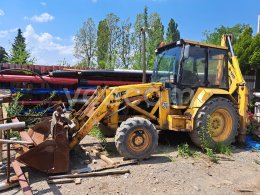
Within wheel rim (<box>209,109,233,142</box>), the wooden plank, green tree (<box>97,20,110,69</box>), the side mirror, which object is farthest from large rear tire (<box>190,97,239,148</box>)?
green tree (<box>97,20,110,69</box>)

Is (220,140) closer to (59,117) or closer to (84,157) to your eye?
(84,157)

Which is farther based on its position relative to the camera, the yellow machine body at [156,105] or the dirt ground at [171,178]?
the yellow machine body at [156,105]

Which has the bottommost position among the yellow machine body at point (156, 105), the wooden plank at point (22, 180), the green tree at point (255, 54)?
the wooden plank at point (22, 180)

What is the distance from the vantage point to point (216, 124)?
6.91 m

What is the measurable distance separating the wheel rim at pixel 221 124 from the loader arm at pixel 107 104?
1394 millimetres

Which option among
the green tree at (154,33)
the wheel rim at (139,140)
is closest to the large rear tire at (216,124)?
the wheel rim at (139,140)

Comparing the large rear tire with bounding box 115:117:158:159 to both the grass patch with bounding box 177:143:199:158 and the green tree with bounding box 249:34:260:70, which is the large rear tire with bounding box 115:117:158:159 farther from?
the green tree with bounding box 249:34:260:70

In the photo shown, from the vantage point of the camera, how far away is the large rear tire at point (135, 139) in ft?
18.7

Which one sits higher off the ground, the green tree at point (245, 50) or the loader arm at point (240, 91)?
the green tree at point (245, 50)

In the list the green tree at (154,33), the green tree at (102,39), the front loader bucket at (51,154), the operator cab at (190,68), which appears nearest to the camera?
the front loader bucket at (51,154)

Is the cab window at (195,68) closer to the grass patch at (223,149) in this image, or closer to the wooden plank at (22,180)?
the grass patch at (223,149)

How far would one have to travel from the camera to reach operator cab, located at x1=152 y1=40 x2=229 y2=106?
6699mm

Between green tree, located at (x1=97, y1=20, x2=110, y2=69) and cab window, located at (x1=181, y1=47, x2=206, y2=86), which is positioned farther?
green tree, located at (x1=97, y1=20, x2=110, y2=69)

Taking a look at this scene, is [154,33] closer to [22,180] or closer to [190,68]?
[190,68]
